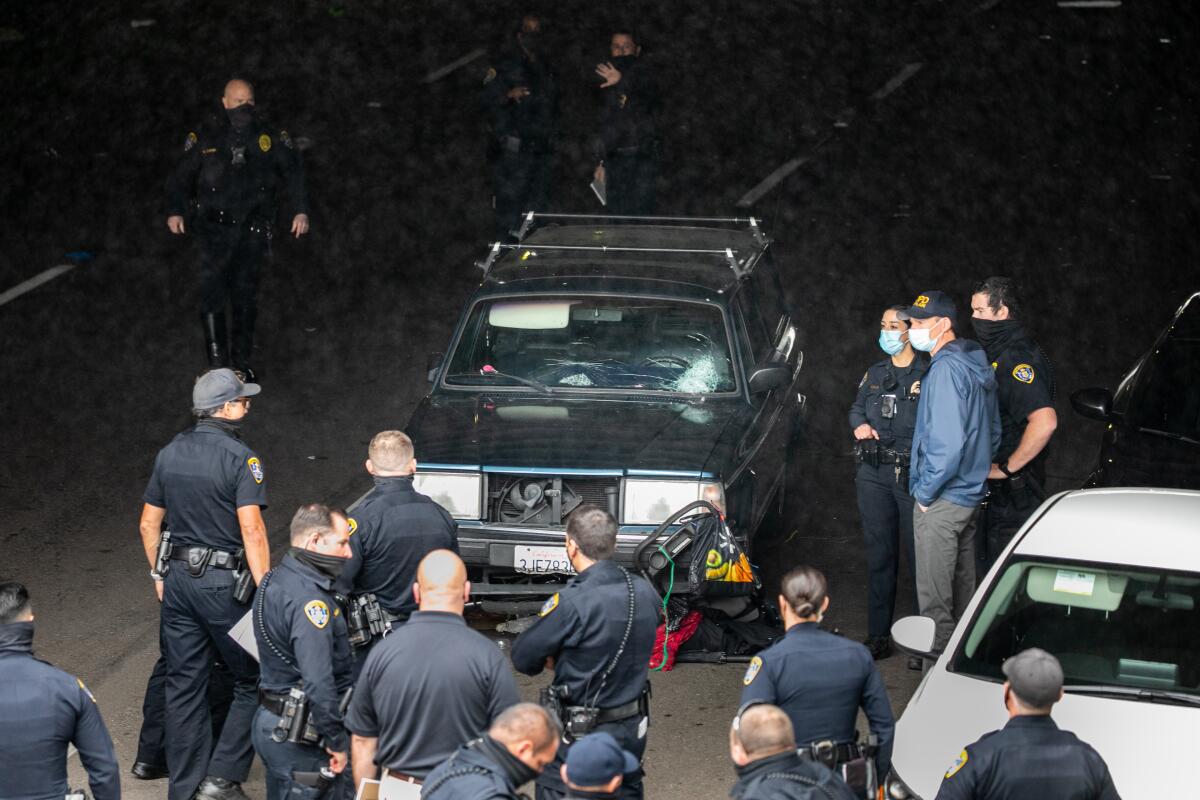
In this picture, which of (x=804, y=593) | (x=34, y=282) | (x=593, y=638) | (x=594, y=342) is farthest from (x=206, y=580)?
(x=34, y=282)

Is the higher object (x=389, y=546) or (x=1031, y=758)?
(x=389, y=546)

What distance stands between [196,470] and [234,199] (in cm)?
517

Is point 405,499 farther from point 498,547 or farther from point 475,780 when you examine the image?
point 475,780

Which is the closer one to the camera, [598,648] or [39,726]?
[39,726]

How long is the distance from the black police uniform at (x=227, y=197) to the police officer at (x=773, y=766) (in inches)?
305

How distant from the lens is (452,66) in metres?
21.4

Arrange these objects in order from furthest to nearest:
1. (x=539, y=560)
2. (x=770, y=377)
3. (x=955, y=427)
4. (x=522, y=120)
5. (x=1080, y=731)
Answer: (x=522, y=120)
(x=770, y=377)
(x=539, y=560)
(x=955, y=427)
(x=1080, y=731)

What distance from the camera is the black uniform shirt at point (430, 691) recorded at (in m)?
4.79

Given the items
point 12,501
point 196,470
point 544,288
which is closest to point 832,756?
point 196,470

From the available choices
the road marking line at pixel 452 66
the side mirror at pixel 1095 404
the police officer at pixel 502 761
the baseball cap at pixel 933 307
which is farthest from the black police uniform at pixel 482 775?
the road marking line at pixel 452 66

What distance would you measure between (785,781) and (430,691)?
1270 millimetres

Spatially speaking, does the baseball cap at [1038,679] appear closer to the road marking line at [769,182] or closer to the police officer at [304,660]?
the police officer at [304,660]

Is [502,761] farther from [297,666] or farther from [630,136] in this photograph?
[630,136]

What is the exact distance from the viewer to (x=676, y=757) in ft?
22.6
